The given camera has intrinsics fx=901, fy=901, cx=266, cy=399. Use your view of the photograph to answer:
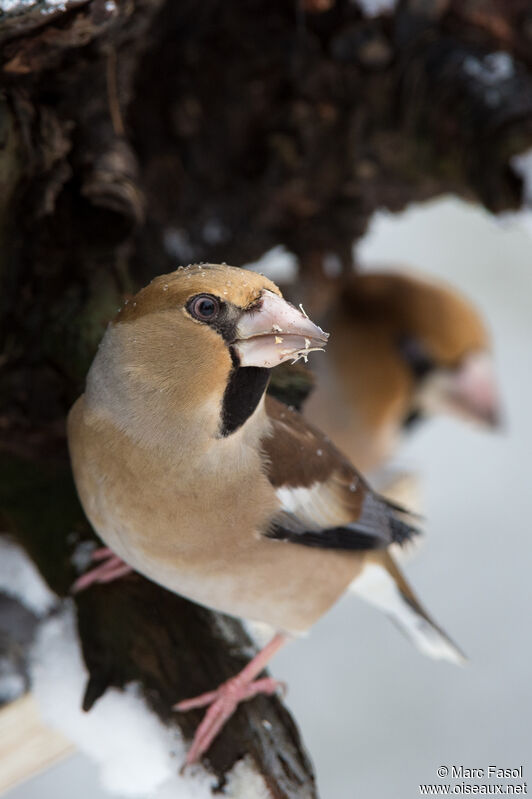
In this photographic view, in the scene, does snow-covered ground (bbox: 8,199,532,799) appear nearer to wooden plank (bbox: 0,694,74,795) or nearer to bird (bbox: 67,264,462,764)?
wooden plank (bbox: 0,694,74,795)

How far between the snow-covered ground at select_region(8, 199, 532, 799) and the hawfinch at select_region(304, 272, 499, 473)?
0.28 metres

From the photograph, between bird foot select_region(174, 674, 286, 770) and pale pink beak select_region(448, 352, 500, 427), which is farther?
pale pink beak select_region(448, 352, 500, 427)

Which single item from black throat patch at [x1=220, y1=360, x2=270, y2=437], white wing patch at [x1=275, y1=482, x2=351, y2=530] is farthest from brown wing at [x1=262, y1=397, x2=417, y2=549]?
black throat patch at [x1=220, y1=360, x2=270, y2=437]

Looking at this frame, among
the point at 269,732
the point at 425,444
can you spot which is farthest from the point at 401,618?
the point at 425,444

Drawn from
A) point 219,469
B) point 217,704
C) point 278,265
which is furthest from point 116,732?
point 278,265

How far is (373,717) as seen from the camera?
2.52 meters

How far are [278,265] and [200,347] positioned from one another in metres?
2.34

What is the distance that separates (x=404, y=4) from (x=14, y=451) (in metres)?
1.27

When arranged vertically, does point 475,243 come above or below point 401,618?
below

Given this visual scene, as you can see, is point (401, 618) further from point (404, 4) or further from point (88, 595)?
point (404, 4)

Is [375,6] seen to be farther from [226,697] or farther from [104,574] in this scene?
[226,697]

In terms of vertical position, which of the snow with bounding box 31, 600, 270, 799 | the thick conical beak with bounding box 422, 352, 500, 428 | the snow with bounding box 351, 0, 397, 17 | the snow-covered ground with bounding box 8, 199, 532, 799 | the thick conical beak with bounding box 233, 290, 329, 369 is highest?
the thick conical beak with bounding box 233, 290, 329, 369

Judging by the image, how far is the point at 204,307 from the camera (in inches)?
42.7

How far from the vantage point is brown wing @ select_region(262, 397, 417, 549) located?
1.34 metres
